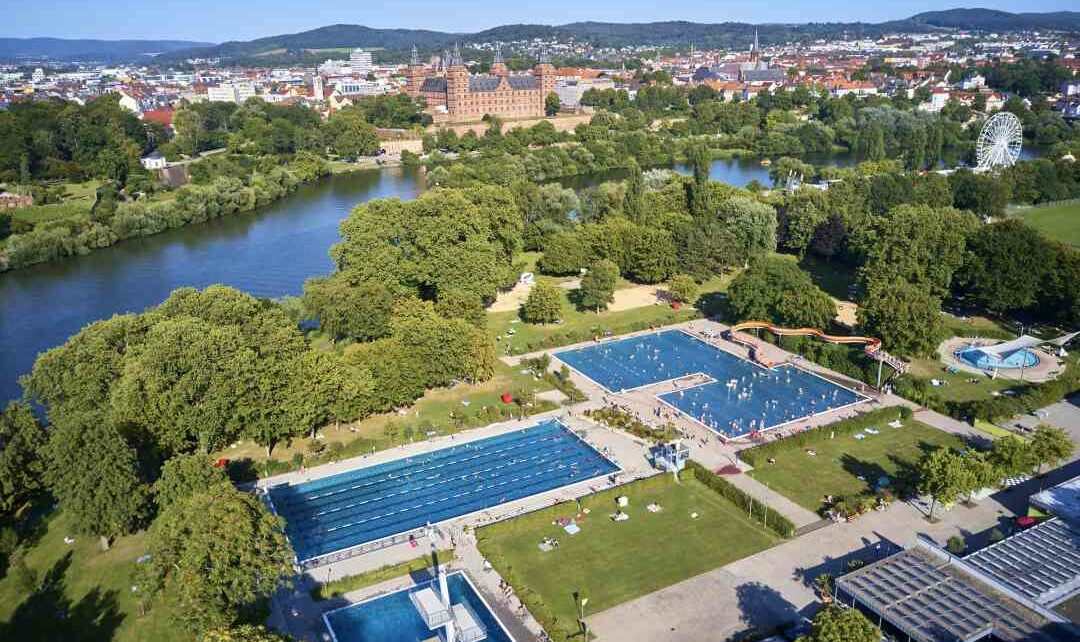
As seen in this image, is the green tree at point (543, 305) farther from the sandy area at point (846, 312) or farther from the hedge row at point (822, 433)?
the hedge row at point (822, 433)

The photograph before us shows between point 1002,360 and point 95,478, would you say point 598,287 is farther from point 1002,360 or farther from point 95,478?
point 95,478

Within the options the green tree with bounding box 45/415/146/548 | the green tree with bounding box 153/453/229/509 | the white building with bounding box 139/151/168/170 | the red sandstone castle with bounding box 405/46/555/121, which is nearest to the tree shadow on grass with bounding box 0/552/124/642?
the green tree with bounding box 45/415/146/548

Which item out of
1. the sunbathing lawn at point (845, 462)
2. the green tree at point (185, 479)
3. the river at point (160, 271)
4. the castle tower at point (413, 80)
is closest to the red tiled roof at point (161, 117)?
the castle tower at point (413, 80)

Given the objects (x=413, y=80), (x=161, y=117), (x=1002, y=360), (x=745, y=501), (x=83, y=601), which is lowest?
(x=83, y=601)

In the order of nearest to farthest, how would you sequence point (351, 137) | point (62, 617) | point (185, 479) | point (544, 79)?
point (62, 617), point (185, 479), point (351, 137), point (544, 79)

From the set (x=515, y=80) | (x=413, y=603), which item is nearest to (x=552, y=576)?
(x=413, y=603)

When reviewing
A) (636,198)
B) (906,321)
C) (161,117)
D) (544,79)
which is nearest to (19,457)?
(906,321)

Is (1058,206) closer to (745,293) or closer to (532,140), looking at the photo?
(745,293)

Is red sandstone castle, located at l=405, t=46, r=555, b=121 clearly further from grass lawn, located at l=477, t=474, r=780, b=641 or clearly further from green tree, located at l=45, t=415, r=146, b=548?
green tree, located at l=45, t=415, r=146, b=548
